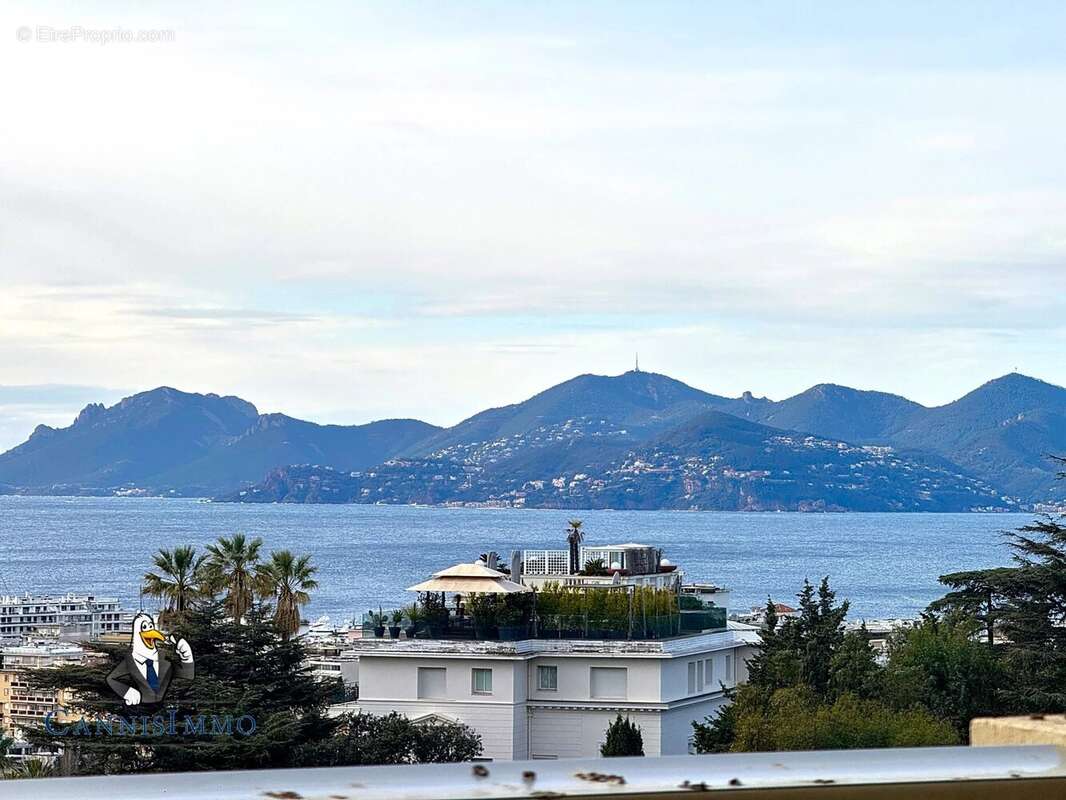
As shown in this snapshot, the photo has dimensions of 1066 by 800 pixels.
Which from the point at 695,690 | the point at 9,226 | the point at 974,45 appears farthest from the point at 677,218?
the point at 9,226

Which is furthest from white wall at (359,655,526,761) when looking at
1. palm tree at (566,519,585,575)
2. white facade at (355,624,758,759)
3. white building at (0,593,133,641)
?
white building at (0,593,133,641)

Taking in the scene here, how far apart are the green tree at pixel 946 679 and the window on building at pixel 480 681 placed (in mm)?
7815

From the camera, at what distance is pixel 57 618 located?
229 ft

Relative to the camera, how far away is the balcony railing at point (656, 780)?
1.21 metres

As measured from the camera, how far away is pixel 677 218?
83125 millimetres

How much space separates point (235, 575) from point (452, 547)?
297 ft

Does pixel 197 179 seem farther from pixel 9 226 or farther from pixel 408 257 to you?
pixel 9 226

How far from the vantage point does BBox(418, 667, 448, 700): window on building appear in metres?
31.2

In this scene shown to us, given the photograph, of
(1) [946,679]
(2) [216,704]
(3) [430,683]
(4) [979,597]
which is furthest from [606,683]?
(4) [979,597]

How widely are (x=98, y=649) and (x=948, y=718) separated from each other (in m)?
15.5

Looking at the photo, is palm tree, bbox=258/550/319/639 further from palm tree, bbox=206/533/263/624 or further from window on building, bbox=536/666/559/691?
window on building, bbox=536/666/559/691

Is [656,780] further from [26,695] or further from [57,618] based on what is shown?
[57,618]

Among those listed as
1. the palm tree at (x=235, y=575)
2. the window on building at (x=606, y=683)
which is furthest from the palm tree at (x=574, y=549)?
the palm tree at (x=235, y=575)

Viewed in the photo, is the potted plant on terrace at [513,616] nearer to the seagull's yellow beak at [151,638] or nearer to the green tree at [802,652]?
the green tree at [802,652]
